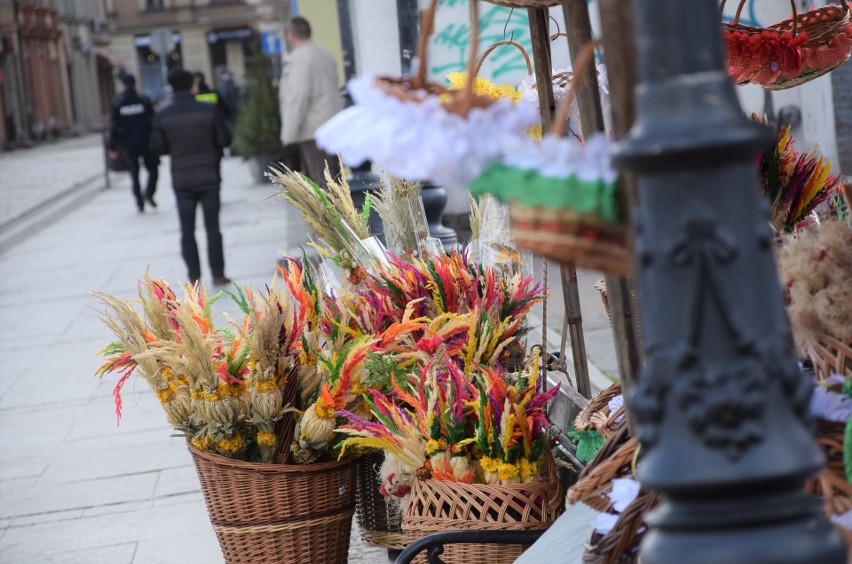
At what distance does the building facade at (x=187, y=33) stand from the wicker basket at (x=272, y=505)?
62449mm

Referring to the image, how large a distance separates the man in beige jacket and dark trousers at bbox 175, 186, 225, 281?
128 centimetres

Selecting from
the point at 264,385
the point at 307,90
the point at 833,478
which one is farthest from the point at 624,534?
the point at 307,90

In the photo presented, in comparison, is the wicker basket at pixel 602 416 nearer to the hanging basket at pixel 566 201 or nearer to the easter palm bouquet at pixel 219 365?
the hanging basket at pixel 566 201

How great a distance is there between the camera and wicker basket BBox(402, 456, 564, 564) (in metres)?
2.66

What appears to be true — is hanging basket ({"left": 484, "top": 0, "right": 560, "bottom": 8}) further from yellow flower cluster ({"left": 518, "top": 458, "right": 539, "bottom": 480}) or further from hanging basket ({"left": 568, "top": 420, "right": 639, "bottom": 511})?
yellow flower cluster ({"left": 518, "top": 458, "right": 539, "bottom": 480})

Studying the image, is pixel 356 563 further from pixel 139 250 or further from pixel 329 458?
pixel 139 250

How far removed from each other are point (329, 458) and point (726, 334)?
2.10 m

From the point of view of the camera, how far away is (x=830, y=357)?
66.2 inches

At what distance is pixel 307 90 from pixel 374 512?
24.3ft

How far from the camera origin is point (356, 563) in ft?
12.9

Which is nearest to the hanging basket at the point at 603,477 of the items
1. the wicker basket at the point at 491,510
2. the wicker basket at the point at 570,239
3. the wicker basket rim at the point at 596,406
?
the wicker basket rim at the point at 596,406

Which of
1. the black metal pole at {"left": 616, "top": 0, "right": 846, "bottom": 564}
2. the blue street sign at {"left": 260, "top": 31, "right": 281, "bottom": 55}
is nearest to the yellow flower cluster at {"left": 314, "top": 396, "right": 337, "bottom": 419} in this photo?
the black metal pole at {"left": 616, "top": 0, "right": 846, "bottom": 564}

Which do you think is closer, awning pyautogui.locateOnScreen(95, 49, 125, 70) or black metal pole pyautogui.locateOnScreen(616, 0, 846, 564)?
black metal pole pyautogui.locateOnScreen(616, 0, 846, 564)

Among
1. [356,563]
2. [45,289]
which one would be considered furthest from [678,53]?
[45,289]
